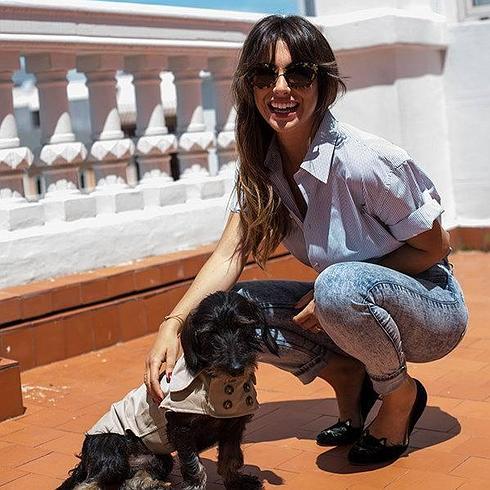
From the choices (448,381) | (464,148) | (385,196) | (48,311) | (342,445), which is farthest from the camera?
(464,148)

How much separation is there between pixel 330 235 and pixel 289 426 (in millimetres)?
982

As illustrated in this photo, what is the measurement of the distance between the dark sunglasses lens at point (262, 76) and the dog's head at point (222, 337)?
826 mm

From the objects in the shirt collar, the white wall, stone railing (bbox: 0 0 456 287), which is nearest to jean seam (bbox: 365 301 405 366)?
the shirt collar

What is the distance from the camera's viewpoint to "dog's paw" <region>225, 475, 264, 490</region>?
3566 millimetres

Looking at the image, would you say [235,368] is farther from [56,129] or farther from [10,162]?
[56,129]

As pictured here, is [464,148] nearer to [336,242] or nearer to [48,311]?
[48,311]

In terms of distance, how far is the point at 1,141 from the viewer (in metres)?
5.65

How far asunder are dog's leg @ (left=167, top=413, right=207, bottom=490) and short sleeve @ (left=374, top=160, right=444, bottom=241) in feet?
3.23

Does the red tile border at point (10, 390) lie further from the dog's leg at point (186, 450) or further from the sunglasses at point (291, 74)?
the sunglasses at point (291, 74)

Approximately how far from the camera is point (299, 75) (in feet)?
12.2

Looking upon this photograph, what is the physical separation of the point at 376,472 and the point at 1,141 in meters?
2.86

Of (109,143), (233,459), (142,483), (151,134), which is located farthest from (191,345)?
(151,134)

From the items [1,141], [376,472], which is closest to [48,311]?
[1,141]

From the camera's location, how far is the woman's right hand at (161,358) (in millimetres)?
3473
